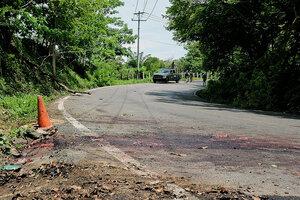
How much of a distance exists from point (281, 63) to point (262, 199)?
44.7 feet

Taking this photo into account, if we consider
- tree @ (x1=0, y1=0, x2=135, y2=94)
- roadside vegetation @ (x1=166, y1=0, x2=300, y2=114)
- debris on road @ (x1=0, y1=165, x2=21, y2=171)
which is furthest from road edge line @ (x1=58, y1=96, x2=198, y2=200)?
roadside vegetation @ (x1=166, y1=0, x2=300, y2=114)

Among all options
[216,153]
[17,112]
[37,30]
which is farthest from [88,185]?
[37,30]

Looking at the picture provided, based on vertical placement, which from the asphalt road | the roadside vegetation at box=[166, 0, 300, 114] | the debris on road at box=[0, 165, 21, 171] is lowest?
the debris on road at box=[0, 165, 21, 171]

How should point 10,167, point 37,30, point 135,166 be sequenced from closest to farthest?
point 135,166
point 10,167
point 37,30

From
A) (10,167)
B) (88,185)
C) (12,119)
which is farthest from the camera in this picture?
(12,119)

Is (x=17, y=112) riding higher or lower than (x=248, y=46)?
lower

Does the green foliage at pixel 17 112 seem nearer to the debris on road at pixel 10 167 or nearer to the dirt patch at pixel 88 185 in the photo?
the debris on road at pixel 10 167

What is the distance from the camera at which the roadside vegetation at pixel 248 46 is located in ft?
45.8

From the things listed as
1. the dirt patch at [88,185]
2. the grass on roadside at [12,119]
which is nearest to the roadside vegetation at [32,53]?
the grass on roadside at [12,119]

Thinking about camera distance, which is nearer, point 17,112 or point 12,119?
point 12,119

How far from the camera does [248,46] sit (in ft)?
61.3

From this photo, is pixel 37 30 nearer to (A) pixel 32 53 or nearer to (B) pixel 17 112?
(A) pixel 32 53

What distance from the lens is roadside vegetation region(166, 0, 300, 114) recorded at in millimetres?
13953

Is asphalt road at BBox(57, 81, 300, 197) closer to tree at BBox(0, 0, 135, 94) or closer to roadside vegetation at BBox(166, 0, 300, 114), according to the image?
tree at BBox(0, 0, 135, 94)
